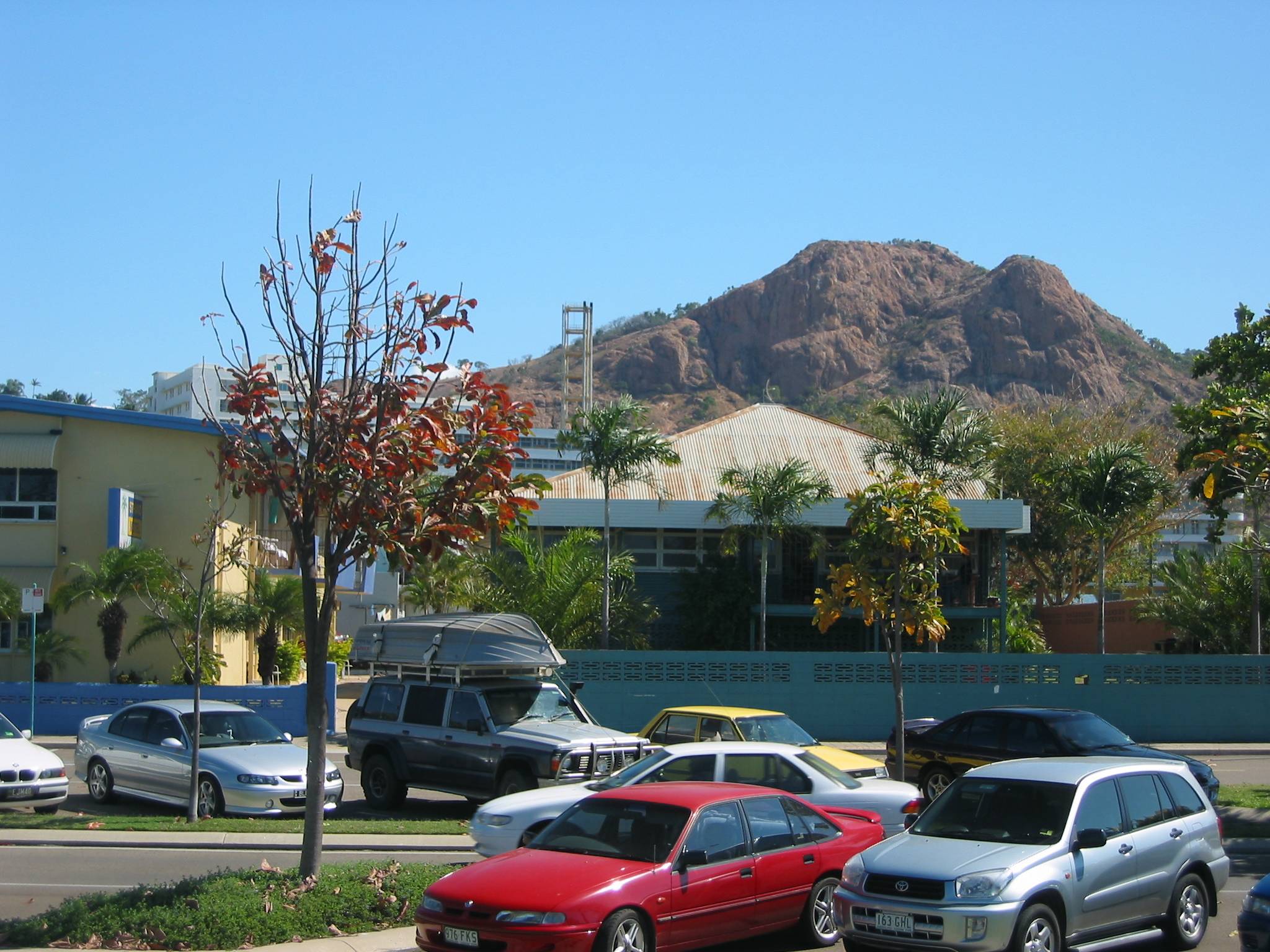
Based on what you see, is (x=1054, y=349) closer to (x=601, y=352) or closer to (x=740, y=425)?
(x=601, y=352)

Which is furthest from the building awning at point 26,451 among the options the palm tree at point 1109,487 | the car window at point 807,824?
the palm tree at point 1109,487

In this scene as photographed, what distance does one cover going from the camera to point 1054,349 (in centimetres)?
16400

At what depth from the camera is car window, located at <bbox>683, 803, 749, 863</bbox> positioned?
9.22m

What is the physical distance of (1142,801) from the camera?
10055 mm

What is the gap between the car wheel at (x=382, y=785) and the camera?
18.2 metres

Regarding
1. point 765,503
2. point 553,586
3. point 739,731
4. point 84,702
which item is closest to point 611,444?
point 553,586

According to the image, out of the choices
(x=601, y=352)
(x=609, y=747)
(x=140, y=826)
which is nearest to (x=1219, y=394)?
(x=609, y=747)

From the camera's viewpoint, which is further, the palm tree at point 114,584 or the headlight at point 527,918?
the palm tree at point 114,584

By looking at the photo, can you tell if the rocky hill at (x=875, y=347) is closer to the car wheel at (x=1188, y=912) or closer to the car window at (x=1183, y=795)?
the car window at (x=1183, y=795)

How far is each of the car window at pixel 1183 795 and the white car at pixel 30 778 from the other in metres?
13.9

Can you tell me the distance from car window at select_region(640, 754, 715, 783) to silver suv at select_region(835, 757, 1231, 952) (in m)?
2.96

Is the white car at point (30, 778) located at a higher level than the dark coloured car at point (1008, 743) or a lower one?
lower

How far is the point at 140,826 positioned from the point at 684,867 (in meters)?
9.35

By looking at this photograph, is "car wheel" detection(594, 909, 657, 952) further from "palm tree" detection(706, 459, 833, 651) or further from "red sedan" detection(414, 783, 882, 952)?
"palm tree" detection(706, 459, 833, 651)
